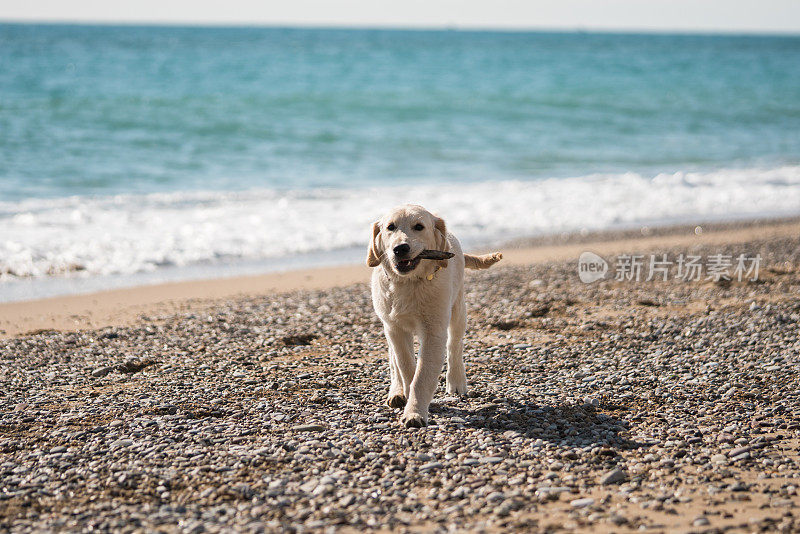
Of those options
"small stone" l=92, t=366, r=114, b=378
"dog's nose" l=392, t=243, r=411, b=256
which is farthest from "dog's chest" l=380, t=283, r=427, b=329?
"small stone" l=92, t=366, r=114, b=378

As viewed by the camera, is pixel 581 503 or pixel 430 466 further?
pixel 430 466

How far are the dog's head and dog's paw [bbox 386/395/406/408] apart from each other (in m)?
0.94

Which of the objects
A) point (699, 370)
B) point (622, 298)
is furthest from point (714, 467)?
point (622, 298)

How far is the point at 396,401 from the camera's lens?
5.80 meters

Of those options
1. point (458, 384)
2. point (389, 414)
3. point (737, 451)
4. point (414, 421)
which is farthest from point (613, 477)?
point (458, 384)

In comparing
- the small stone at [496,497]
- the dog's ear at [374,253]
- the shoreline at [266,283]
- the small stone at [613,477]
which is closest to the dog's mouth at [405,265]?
the dog's ear at [374,253]

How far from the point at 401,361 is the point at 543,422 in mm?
1018

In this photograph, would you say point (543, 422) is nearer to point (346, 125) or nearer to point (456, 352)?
point (456, 352)

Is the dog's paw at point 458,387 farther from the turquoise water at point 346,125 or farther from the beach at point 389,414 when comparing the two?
the turquoise water at point 346,125

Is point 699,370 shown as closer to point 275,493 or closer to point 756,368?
point 756,368

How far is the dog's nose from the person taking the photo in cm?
513

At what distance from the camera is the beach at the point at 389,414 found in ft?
14.1

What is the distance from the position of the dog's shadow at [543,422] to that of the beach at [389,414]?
0.02 m

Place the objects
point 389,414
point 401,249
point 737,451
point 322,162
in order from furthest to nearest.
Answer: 1. point 322,162
2. point 389,414
3. point 401,249
4. point 737,451
